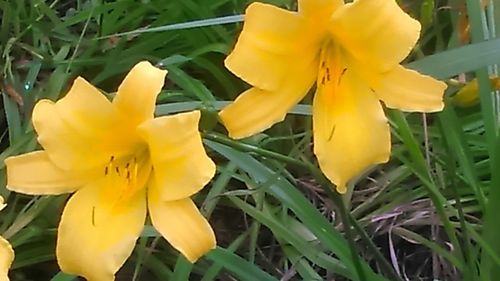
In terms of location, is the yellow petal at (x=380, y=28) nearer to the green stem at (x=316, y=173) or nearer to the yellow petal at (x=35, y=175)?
the green stem at (x=316, y=173)

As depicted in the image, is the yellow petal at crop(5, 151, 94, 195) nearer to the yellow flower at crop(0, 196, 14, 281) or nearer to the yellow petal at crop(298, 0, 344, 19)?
the yellow flower at crop(0, 196, 14, 281)

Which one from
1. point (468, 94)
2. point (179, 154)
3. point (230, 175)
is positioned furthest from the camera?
point (230, 175)

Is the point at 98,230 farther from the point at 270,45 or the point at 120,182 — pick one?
the point at 270,45

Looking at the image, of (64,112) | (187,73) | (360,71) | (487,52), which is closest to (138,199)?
(64,112)

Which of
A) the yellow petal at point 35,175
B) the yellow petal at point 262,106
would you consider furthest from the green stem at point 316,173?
the yellow petal at point 35,175

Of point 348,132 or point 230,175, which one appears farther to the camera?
point 230,175

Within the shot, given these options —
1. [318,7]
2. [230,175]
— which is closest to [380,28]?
[318,7]
